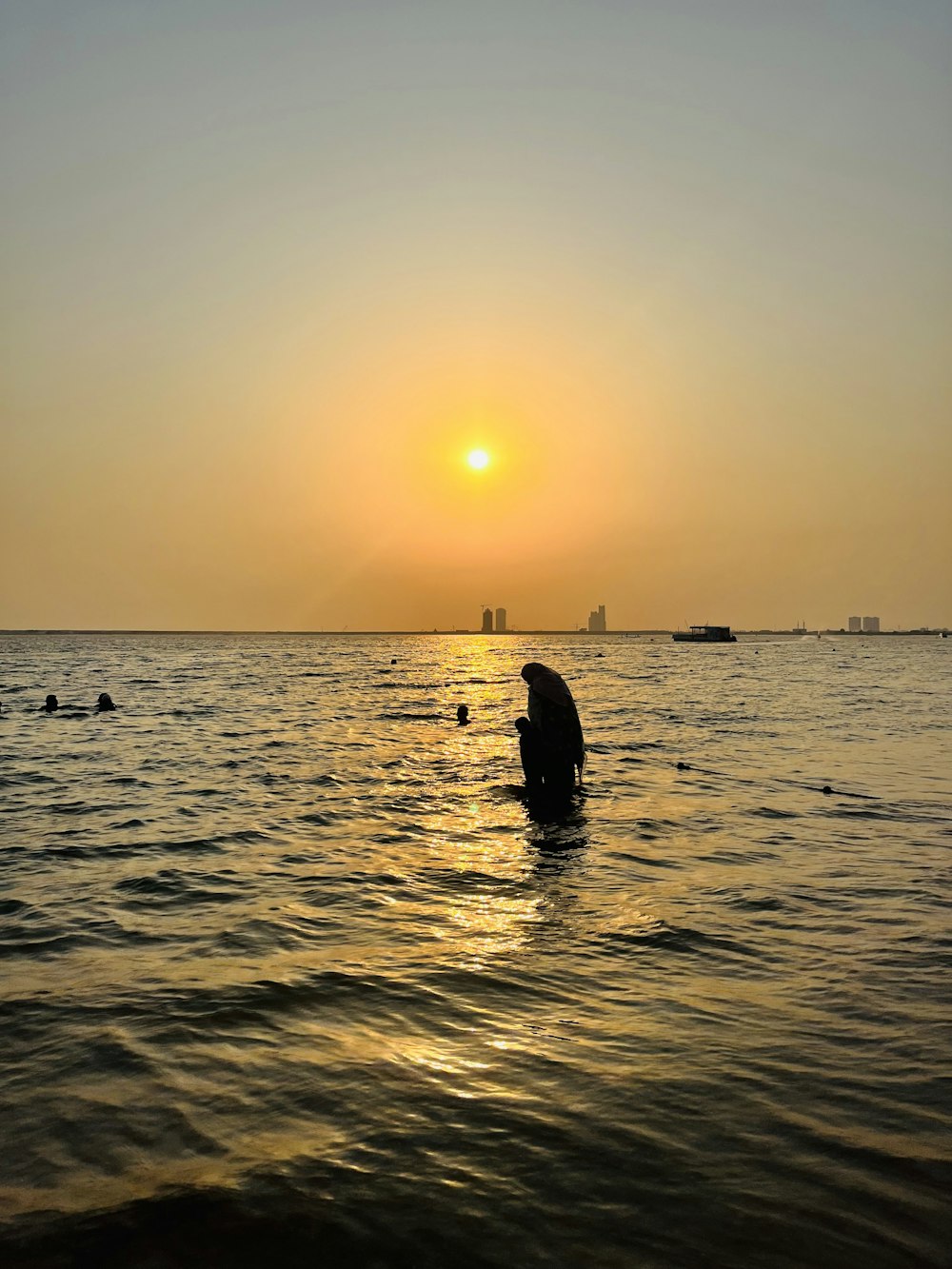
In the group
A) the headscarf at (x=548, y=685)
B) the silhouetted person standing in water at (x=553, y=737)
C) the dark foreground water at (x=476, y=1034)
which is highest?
the headscarf at (x=548, y=685)

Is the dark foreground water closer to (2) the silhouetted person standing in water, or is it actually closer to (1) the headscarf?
(2) the silhouetted person standing in water

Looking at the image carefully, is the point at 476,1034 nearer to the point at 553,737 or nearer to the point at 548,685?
the point at 553,737

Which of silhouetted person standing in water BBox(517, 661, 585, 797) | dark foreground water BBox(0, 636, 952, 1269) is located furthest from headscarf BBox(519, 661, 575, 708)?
dark foreground water BBox(0, 636, 952, 1269)

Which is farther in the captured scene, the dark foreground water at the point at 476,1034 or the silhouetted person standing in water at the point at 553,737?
the silhouetted person standing in water at the point at 553,737

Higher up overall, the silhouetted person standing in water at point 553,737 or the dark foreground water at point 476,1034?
the silhouetted person standing in water at point 553,737

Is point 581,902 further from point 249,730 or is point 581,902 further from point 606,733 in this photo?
point 249,730

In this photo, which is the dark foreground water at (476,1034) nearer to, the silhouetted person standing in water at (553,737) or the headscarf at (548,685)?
the silhouetted person standing in water at (553,737)

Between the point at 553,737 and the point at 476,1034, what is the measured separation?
1261cm

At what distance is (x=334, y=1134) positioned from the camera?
210 inches

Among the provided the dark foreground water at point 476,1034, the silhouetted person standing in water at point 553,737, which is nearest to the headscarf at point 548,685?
the silhouetted person standing in water at point 553,737

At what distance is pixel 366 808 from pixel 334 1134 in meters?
12.8

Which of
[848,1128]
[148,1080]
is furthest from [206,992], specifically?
[848,1128]

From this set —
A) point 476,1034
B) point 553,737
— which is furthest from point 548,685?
point 476,1034

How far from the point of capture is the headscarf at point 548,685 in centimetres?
1916
